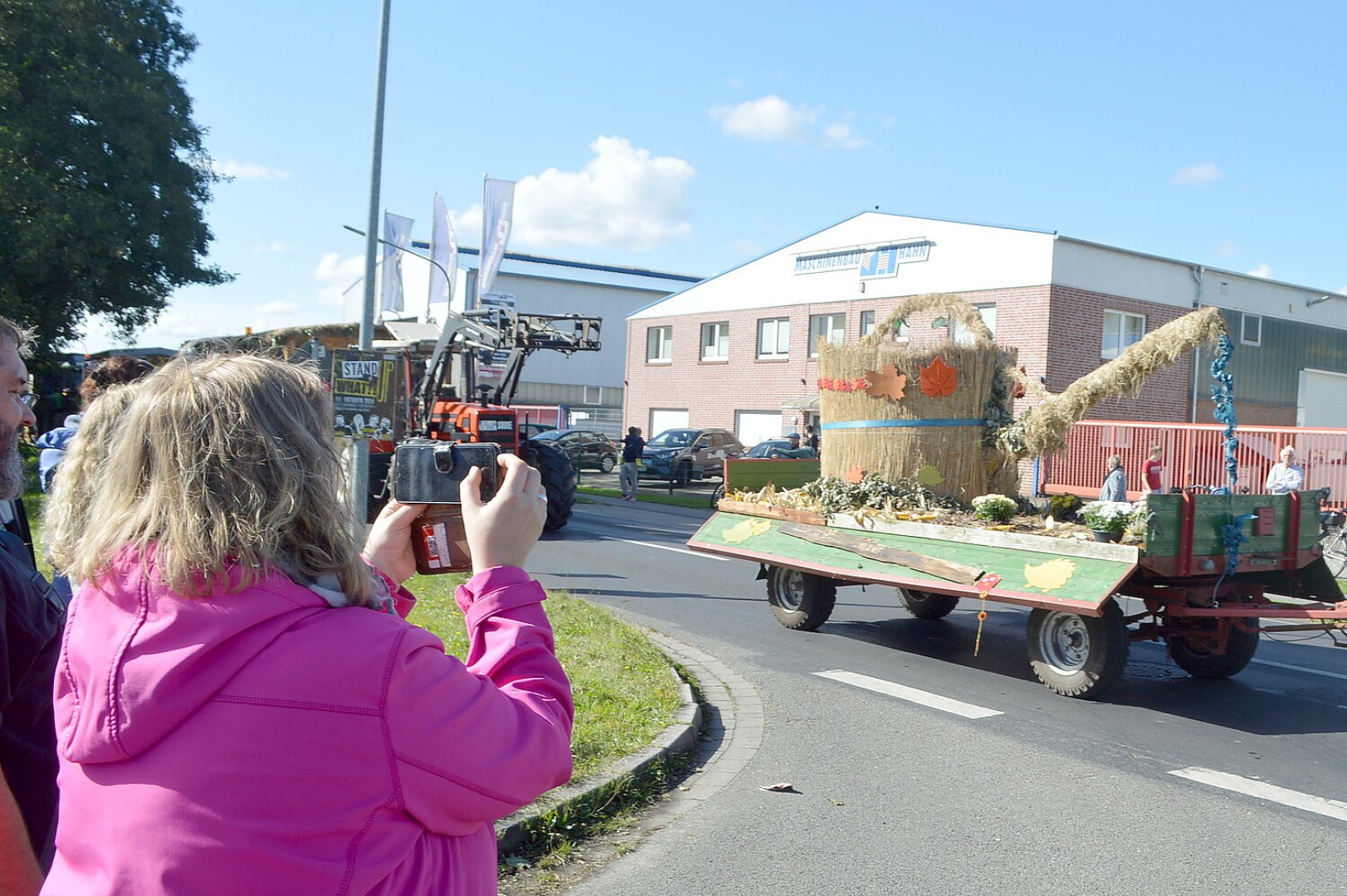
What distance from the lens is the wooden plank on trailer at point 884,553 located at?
7.65m

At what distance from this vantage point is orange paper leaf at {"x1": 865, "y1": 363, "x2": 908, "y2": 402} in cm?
896

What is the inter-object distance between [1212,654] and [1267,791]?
101 inches

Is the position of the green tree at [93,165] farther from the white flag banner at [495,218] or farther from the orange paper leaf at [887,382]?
the orange paper leaf at [887,382]

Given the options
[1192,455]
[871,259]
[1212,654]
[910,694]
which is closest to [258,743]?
[910,694]

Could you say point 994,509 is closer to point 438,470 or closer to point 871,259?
point 438,470

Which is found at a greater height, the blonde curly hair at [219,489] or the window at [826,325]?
the window at [826,325]

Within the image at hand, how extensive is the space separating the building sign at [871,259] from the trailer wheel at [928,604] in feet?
63.5

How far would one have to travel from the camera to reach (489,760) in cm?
151

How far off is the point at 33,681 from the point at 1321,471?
801 inches

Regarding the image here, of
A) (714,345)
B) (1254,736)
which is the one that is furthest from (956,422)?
(714,345)

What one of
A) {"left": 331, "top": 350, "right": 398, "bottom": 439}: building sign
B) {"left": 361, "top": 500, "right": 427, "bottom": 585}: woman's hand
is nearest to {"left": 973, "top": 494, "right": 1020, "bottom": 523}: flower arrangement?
{"left": 331, "top": 350, "right": 398, "bottom": 439}: building sign

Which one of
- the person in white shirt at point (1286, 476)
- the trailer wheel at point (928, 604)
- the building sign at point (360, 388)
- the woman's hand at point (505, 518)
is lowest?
the trailer wheel at point (928, 604)

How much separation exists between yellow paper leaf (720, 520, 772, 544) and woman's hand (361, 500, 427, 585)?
293 inches

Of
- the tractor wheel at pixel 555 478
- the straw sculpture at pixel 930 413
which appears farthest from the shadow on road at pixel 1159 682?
the tractor wheel at pixel 555 478
